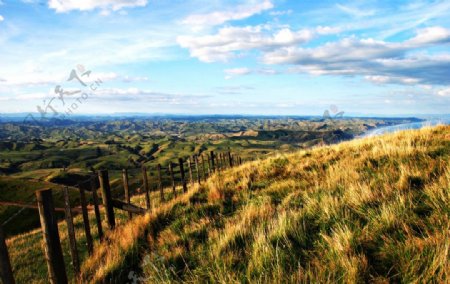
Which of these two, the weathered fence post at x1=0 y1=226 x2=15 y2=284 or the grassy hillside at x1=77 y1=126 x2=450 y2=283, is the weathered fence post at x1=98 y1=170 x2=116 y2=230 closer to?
the grassy hillside at x1=77 y1=126 x2=450 y2=283

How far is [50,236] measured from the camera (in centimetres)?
526

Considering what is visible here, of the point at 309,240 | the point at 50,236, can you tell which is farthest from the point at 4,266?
the point at 309,240

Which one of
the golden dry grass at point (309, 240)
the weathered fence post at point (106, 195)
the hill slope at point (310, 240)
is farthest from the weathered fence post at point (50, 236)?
the weathered fence post at point (106, 195)

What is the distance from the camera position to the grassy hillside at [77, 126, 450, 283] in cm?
363

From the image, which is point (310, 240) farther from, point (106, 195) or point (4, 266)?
point (106, 195)

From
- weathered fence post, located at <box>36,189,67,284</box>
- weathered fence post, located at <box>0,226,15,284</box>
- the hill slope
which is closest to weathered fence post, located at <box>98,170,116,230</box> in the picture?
the hill slope

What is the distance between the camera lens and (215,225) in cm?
656

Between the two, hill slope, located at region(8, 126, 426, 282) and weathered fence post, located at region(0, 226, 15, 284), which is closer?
hill slope, located at region(8, 126, 426, 282)

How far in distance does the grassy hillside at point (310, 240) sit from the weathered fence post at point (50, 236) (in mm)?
585

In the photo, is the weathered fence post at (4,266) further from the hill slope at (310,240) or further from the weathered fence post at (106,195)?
the weathered fence post at (106,195)

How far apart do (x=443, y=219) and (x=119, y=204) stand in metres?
7.85

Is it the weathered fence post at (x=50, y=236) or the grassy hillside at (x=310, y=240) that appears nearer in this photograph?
the grassy hillside at (x=310, y=240)

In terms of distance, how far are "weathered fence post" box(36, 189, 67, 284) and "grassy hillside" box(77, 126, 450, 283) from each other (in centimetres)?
58

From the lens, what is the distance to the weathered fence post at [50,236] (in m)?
5.19
